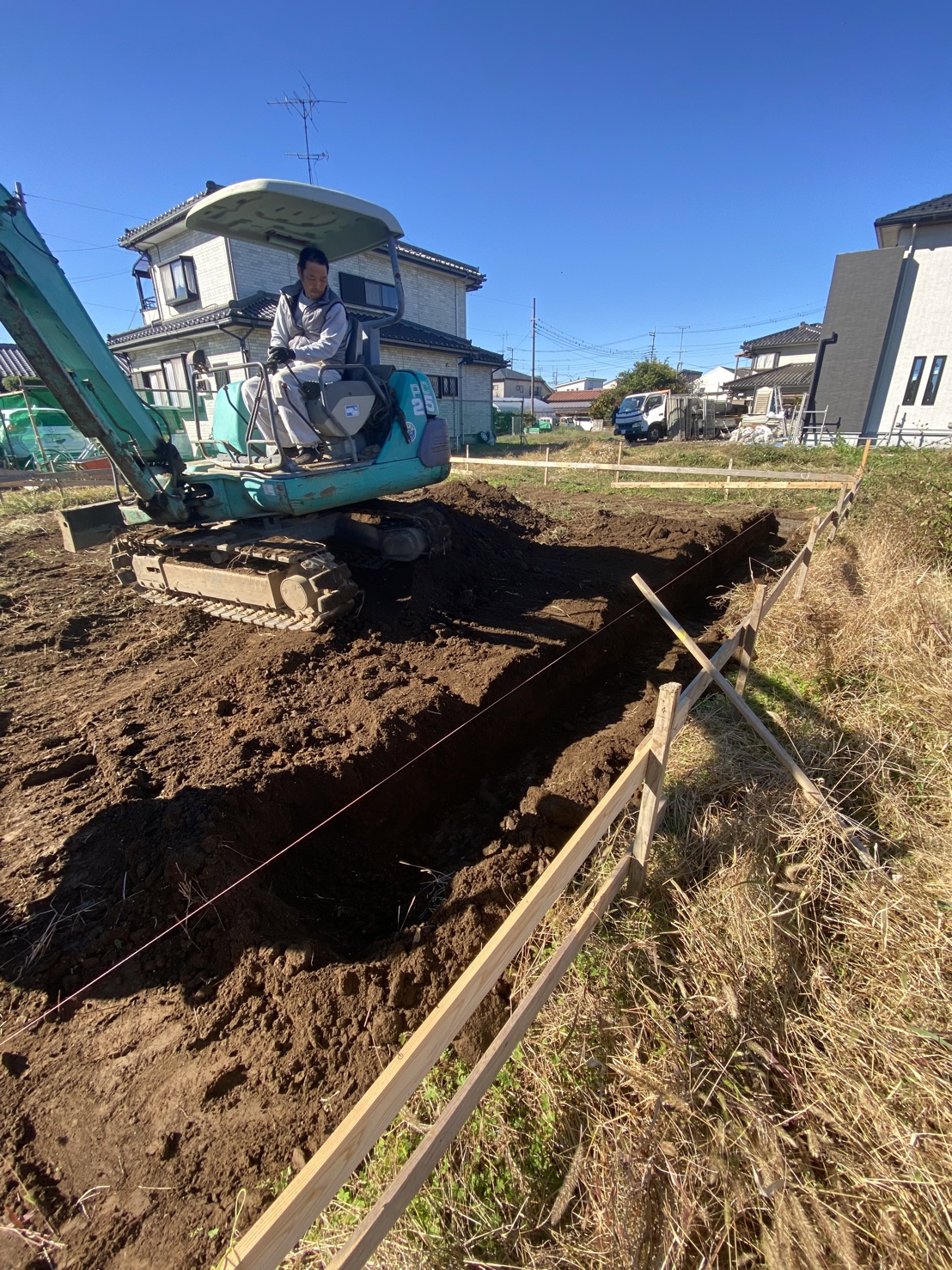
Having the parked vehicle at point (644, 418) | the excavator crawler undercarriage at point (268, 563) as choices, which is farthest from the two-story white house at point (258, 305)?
the excavator crawler undercarriage at point (268, 563)

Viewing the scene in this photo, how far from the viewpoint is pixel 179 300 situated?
67.0 feet

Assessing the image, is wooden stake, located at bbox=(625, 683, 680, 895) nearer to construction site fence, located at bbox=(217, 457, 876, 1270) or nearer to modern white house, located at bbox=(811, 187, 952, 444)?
construction site fence, located at bbox=(217, 457, 876, 1270)

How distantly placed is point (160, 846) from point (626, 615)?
465cm

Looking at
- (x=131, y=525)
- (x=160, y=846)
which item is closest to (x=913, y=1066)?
(x=160, y=846)

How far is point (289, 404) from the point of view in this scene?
492cm

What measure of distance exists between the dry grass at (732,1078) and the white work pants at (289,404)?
4127mm

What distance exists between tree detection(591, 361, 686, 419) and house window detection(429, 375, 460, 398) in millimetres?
21248

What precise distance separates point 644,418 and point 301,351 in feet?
82.5

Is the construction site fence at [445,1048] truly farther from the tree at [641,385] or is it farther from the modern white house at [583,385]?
the modern white house at [583,385]

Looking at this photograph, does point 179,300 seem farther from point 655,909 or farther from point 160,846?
point 655,909

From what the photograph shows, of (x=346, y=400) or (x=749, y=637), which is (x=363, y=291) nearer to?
(x=346, y=400)

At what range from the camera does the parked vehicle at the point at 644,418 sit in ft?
88.1

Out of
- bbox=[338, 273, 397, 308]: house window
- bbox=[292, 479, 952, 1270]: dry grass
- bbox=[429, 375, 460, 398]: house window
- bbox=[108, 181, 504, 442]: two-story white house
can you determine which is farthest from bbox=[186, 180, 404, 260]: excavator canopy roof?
bbox=[429, 375, 460, 398]: house window

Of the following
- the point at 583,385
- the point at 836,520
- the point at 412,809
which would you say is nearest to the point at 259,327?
the point at 836,520
